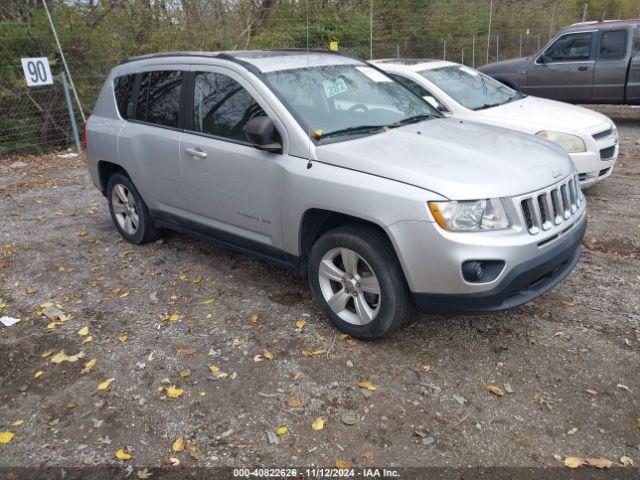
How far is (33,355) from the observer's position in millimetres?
3775

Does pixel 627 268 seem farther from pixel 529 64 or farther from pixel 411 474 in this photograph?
pixel 529 64

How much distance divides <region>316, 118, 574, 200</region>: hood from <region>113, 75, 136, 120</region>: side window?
2.49 metres

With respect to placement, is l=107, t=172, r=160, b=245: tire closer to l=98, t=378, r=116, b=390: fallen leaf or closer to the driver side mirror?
the driver side mirror

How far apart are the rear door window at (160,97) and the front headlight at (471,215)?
252 cm

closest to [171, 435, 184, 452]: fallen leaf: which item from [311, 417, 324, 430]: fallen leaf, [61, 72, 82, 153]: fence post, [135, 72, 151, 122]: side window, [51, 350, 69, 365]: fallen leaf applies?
[311, 417, 324, 430]: fallen leaf

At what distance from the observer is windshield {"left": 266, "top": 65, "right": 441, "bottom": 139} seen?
12.6 feet

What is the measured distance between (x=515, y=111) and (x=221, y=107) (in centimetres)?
395

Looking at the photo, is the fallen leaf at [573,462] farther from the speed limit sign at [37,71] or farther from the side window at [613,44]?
the speed limit sign at [37,71]

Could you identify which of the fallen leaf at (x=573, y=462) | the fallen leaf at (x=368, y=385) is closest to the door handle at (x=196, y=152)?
the fallen leaf at (x=368, y=385)

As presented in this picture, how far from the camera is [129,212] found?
5.57 m

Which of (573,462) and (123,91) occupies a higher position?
(123,91)

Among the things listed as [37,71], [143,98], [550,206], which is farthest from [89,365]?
[37,71]

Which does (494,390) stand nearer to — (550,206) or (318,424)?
(318,424)

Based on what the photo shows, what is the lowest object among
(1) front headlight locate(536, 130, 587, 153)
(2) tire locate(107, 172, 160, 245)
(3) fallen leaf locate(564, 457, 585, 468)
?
(3) fallen leaf locate(564, 457, 585, 468)
